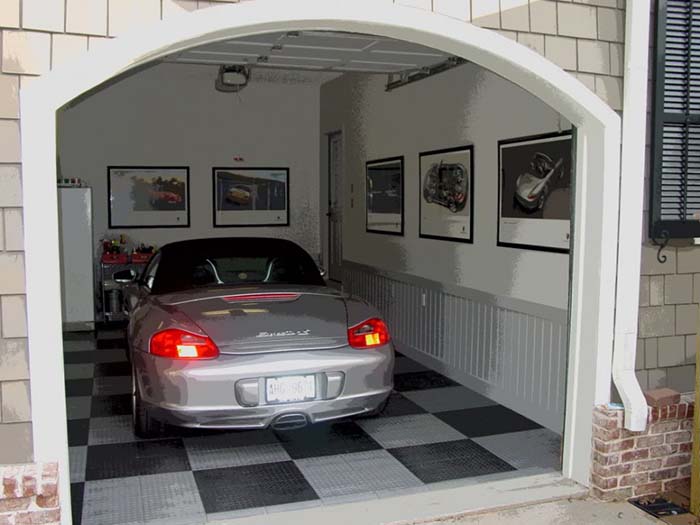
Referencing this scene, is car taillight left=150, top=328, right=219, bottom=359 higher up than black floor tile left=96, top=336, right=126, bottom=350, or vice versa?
car taillight left=150, top=328, right=219, bottom=359

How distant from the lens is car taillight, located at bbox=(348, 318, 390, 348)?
4.53 metres

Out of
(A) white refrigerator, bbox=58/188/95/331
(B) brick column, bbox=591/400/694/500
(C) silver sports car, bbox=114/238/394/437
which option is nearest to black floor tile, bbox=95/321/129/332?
(A) white refrigerator, bbox=58/188/95/331

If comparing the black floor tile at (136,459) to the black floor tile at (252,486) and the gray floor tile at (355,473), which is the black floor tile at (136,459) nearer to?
the black floor tile at (252,486)

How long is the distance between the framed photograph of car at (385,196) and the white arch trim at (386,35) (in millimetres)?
3637

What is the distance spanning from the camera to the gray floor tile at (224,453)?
4.50 meters

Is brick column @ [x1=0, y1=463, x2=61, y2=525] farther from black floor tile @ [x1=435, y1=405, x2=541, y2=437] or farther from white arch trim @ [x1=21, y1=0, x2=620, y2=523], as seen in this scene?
black floor tile @ [x1=435, y1=405, x2=541, y2=437]

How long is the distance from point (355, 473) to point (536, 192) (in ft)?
7.92

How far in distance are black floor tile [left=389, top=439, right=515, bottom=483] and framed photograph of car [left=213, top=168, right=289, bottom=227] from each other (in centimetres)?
628

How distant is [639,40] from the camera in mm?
3844

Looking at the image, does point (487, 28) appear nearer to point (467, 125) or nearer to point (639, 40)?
point (639, 40)

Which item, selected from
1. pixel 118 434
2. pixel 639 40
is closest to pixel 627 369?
pixel 639 40

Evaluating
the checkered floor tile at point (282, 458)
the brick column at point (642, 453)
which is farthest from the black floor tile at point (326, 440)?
the brick column at point (642, 453)

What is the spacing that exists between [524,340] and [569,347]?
1314 mm

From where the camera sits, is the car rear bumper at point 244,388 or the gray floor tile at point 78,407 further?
the gray floor tile at point 78,407
